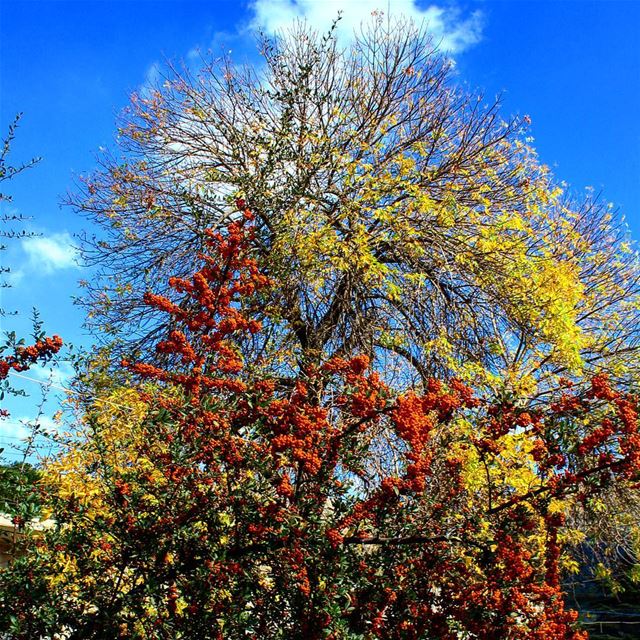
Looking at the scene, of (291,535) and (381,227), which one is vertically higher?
(381,227)

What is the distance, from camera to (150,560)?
2.98 metres

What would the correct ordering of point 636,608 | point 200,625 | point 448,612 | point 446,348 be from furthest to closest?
point 636,608
point 446,348
point 448,612
point 200,625

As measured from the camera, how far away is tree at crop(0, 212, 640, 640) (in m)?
2.83

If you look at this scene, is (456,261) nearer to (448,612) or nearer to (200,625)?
(448,612)

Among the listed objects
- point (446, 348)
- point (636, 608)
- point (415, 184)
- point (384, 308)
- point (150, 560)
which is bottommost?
point (636, 608)

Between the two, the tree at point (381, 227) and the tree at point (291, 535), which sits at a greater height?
the tree at point (381, 227)

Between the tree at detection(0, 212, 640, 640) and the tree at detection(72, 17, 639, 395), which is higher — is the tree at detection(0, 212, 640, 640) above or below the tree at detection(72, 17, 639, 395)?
below

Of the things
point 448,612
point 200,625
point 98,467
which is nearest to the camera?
point 200,625

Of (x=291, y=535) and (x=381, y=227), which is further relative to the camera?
(x=381, y=227)

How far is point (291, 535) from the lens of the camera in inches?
111

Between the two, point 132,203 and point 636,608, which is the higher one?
point 132,203

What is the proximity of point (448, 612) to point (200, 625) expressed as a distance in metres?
1.23

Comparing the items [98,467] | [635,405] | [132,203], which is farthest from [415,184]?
[98,467]

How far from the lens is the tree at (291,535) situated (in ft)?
9.29
